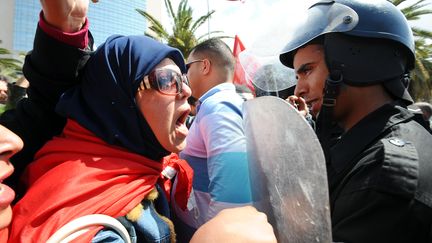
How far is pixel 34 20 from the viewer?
3969 cm

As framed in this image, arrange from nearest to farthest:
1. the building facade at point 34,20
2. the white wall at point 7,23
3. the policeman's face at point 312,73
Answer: the policeman's face at point 312,73
the building facade at point 34,20
the white wall at point 7,23

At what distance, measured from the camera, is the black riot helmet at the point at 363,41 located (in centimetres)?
176

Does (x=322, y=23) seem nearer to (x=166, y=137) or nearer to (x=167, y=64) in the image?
(x=167, y=64)

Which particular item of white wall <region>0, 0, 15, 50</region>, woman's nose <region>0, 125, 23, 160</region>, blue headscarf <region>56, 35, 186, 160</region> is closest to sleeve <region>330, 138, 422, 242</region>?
blue headscarf <region>56, 35, 186, 160</region>

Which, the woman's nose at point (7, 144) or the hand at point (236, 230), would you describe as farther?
the woman's nose at point (7, 144)

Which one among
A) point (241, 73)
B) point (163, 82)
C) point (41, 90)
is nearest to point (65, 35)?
point (41, 90)

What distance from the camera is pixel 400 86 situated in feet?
5.83

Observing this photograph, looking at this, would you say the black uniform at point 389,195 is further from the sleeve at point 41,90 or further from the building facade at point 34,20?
the building facade at point 34,20

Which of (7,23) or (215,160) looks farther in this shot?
(7,23)

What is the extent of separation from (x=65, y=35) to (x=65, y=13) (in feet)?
0.29

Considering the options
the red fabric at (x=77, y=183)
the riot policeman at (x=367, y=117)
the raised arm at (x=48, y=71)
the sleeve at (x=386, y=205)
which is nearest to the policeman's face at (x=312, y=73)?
the riot policeman at (x=367, y=117)

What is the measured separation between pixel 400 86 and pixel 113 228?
1.51 meters

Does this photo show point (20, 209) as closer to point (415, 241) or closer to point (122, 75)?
point (122, 75)

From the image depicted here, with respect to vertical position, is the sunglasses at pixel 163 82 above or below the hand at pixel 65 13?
below
